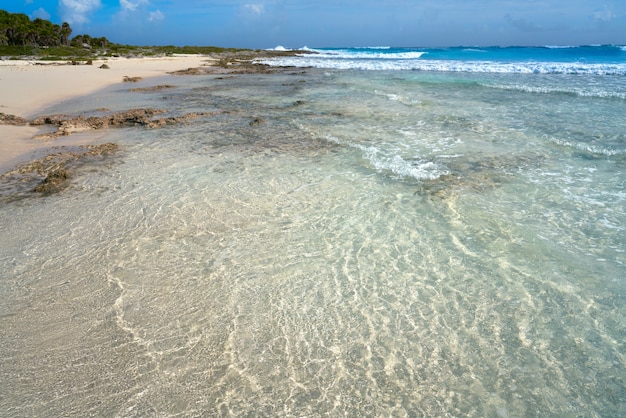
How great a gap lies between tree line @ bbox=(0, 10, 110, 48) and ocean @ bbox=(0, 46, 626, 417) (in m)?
52.2

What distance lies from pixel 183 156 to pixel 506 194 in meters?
6.13

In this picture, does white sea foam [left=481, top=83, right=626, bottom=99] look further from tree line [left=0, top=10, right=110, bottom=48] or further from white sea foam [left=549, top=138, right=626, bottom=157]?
tree line [left=0, top=10, right=110, bottom=48]

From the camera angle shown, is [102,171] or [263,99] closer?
[102,171]

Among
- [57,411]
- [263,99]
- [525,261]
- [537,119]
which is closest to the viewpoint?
[57,411]

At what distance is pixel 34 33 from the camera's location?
48.2m

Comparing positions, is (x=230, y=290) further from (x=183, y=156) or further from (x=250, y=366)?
(x=183, y=156)

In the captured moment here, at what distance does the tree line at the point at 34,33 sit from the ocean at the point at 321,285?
171 ft

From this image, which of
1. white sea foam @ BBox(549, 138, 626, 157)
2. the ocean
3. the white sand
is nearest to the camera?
the ocean

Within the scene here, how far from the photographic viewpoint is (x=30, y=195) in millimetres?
6402

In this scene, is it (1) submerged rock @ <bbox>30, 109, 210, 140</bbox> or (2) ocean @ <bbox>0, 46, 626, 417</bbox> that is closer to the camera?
(2) ocean @ <bbox>0, 46, 626, 417</bbox>

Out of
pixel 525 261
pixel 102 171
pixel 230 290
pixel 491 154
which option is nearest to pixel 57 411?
pixel 230 290

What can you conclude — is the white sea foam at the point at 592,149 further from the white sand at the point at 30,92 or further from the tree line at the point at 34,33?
the tree line at the point at 34,33

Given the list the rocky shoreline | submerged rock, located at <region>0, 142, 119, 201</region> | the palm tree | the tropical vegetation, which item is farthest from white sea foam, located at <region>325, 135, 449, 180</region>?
the palm tree

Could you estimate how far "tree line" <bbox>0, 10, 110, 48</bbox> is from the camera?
1833 inches
